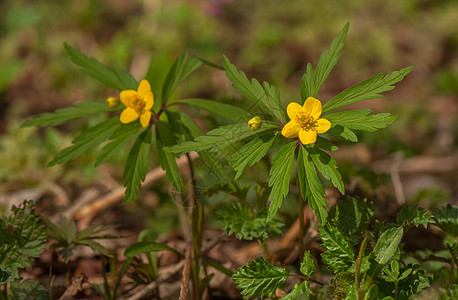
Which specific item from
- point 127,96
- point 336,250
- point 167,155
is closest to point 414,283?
point 336,250

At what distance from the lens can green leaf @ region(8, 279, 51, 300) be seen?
5.08 feet

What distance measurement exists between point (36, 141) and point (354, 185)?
8.18ft

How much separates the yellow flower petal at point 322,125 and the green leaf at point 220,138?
147 millimetres

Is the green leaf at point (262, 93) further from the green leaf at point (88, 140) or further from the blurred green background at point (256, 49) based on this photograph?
the blurred green background at point (256, 49)

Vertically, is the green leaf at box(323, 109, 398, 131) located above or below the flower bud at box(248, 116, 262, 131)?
below

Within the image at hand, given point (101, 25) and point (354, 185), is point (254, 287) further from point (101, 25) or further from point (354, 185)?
point (101, 25)

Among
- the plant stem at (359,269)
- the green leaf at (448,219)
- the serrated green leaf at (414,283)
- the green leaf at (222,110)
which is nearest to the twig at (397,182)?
the green leaf at (448,219)

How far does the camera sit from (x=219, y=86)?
433 centimetres

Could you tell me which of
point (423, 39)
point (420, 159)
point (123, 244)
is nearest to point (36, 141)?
point (123, 244)

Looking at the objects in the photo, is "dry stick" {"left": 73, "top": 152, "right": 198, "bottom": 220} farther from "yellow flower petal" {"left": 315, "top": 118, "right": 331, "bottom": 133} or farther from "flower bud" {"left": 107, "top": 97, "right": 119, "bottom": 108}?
"yellow flower petal" {"left": 315, "top": 118, "right": 331, "bottom": 133}

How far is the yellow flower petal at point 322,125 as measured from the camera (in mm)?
1308

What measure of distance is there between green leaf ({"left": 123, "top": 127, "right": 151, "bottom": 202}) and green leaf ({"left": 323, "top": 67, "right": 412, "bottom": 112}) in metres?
0.68

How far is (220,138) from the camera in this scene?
1.35 metres

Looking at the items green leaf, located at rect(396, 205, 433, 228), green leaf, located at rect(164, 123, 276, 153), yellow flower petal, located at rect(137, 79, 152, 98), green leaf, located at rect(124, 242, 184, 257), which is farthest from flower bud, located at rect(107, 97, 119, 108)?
green leaf, located at rect(396, 205, 433, 228)
